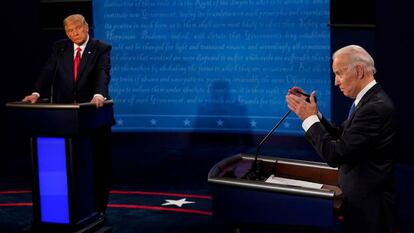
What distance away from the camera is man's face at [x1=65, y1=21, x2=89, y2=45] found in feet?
12.7

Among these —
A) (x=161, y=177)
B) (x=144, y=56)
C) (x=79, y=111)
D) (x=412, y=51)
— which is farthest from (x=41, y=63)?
(x=412, y=51)

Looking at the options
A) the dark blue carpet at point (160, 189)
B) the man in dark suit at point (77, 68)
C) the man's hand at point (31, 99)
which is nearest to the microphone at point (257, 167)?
the dark blue carpet at point (160, 189)

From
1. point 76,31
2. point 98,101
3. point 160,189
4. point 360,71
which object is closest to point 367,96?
point 360,71

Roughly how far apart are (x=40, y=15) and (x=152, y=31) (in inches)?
52.8

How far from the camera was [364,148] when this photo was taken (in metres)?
2.22

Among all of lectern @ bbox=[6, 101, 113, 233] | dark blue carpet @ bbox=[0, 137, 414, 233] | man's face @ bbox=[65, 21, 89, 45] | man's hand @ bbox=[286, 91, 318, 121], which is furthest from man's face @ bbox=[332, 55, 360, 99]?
man's face @ bbox=[65, 21, 89, 45]

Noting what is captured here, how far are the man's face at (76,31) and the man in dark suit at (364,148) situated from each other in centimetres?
211

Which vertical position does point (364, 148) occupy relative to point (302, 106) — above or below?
below

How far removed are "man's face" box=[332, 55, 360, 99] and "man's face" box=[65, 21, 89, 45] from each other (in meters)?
2.12

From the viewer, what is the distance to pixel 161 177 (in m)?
5.67

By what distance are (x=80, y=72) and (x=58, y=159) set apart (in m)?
0.67

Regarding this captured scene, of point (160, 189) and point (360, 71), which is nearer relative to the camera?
point (360, 71)

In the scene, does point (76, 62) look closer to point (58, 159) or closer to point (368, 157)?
point (58, 159)

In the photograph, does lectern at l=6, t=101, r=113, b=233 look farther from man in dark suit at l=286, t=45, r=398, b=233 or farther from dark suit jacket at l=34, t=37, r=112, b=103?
man in dark suit at l=286, t=45, r=398, b=233
